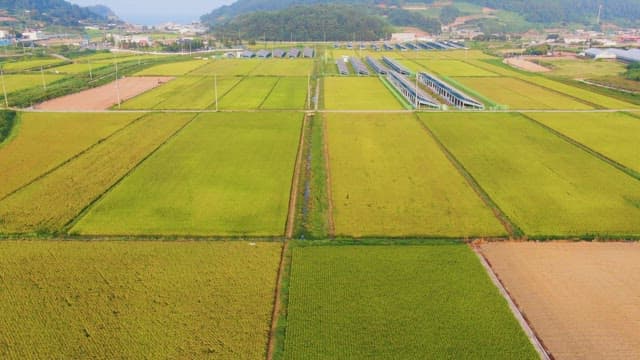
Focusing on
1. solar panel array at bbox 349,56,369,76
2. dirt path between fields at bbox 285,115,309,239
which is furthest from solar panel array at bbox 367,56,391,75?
dirt path between fields at bbox 285,115,309,239


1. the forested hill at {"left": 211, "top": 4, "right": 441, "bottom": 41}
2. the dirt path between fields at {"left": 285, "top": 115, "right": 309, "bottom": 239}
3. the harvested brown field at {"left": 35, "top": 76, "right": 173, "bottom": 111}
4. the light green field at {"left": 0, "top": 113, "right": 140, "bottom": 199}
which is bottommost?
the dirt path between fields at {"left": 285, "top": 115, "right": 309, "bottom": 239}

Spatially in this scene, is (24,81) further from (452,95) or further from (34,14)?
(34,14)

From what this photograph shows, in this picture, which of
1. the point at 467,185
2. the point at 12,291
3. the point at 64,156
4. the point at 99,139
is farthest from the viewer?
→ the point at 99,139

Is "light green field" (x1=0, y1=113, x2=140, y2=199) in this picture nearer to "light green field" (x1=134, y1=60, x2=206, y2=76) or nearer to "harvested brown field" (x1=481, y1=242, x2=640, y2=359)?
"harvested brown field" (x1=481, y1=242, x2=640, y2=359)

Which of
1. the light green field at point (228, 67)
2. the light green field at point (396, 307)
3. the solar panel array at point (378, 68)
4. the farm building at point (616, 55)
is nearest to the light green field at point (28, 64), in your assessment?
the light green field at point (228, 67)

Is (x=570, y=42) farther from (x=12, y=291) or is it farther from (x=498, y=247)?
(x=12, y=291)

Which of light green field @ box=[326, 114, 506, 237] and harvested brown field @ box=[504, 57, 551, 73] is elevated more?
harvested brown field @ box=[504, 57, 551, 73]

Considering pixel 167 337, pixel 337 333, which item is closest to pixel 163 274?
→ pixel 167 337

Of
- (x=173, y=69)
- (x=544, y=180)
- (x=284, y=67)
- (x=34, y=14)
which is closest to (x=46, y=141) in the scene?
(x=544, y=180)
